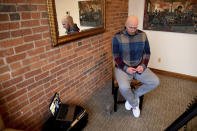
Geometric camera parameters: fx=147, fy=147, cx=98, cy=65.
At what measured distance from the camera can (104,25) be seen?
229 cm

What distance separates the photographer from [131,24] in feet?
5.77

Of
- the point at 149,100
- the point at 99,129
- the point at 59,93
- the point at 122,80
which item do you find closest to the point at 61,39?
the point at 59,93

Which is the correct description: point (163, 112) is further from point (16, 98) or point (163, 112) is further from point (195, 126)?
point (16, 98)

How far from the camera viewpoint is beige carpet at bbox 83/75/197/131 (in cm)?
176

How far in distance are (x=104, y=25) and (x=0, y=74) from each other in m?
1.59

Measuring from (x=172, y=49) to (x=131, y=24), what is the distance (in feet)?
4.69

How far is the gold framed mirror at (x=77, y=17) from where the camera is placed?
1.46 m

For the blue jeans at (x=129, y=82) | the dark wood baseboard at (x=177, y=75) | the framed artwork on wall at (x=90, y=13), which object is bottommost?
the dark wood baseboard at (x=177, y=75)

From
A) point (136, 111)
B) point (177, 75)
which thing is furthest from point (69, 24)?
point (177, 75)

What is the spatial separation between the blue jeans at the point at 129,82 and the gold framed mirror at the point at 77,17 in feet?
2.35

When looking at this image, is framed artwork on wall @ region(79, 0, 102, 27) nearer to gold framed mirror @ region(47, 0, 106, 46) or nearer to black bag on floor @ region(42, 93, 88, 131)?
gold framed mirror @ region(47, 0, 106, 46)

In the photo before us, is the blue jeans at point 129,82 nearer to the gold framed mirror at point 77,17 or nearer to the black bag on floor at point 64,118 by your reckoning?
the black bag on floor at point 64,118

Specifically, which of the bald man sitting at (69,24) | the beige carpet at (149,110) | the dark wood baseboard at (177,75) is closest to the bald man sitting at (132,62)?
the beige carpet at (149,110)

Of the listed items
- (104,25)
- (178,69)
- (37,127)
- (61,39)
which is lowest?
(37,127)
